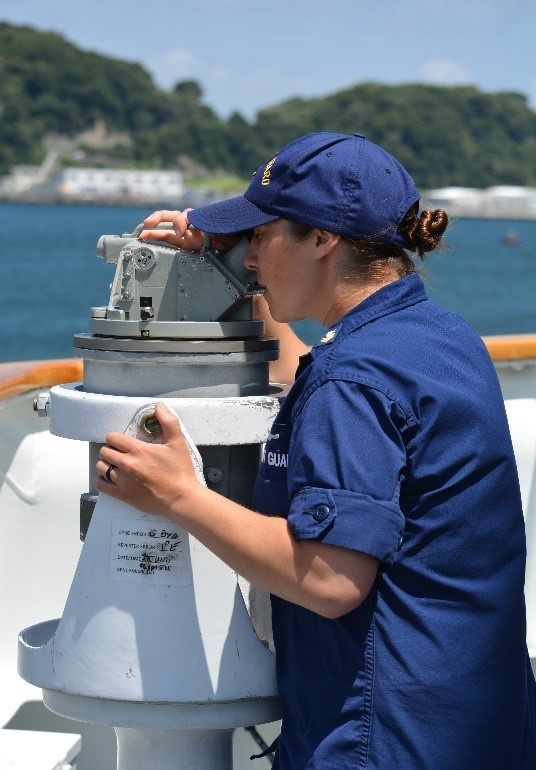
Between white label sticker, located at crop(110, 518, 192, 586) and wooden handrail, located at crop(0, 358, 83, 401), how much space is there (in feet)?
3.73

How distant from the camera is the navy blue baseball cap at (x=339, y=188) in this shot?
66.8 inches

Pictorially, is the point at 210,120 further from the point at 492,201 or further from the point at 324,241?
the point at 324,241

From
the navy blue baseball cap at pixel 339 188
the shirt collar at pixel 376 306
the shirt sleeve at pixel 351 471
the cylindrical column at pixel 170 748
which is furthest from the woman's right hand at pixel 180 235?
the cylindrical column at pixel 170 748

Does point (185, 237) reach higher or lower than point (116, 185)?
higher

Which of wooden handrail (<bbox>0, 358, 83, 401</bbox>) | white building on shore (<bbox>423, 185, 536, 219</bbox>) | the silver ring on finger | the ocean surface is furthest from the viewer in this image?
white building on shore (<bbox>423, 185, 536, 219</bbox>)

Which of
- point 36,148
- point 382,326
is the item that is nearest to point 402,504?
point 382,326

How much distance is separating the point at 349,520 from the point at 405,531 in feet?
0.47

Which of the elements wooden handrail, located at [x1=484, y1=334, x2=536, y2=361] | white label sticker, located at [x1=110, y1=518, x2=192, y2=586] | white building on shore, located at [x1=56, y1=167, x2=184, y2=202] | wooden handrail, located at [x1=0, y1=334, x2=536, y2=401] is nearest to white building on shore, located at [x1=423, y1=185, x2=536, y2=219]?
white building on shore, located at [x1=56, y1=167, x2=184, y2=202]

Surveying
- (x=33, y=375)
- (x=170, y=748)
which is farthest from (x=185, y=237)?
(x=33, y=375)

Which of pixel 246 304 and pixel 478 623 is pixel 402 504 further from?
pixel 246 304

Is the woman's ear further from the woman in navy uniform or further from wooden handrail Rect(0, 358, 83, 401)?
wooden handrail Rect(0, 358, 83, 401)

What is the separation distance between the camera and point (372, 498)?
5.14 ft

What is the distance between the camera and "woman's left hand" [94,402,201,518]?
175cm

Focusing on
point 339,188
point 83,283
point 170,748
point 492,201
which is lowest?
point 83,283
